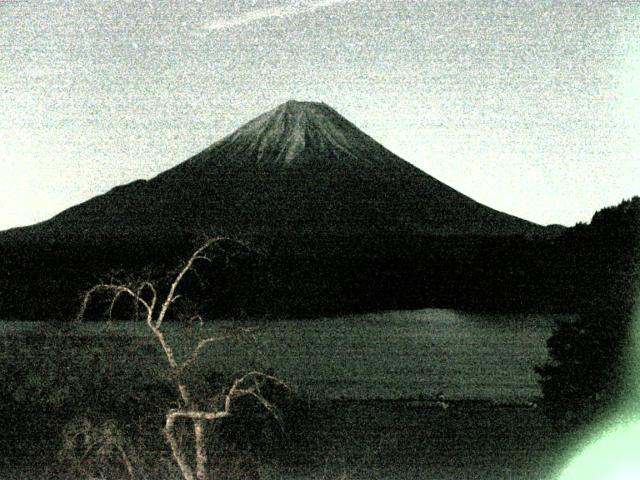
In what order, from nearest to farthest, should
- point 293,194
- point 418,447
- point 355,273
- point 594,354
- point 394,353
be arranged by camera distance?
point 594,354 → point 418,447 → point 394,353 → point 355,273 → point 293,194

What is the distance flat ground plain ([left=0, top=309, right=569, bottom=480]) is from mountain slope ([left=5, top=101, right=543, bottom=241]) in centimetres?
3232

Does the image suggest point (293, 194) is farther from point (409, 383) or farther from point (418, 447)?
point (418, 447)

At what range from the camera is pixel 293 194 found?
96812mm

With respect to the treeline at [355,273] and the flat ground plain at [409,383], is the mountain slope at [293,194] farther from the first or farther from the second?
the flat ground plain at [409,383]

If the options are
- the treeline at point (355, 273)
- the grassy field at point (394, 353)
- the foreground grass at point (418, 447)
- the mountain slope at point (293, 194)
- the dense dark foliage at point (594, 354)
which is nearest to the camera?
the dense dark foliage at point (594, 354)

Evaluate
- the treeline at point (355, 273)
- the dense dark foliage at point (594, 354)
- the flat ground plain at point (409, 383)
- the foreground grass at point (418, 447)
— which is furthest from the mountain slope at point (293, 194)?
the dense dark foliage at point (594, 354)

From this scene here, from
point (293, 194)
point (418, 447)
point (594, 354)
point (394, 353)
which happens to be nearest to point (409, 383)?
point (394, 353)

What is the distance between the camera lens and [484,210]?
90500 mm

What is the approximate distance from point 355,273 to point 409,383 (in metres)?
25.1

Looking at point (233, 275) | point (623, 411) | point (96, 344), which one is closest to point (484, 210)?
point (233, 275)

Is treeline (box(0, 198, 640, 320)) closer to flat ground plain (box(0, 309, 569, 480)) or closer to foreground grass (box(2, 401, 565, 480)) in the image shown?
flat ground plain (box(0, 309, 569, 480))

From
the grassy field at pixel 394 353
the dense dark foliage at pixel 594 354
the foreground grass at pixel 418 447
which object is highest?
the dense dark foliage at pixel 594 354

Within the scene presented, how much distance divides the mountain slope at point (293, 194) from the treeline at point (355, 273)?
14.5m

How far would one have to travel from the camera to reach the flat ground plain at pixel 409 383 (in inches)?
562
